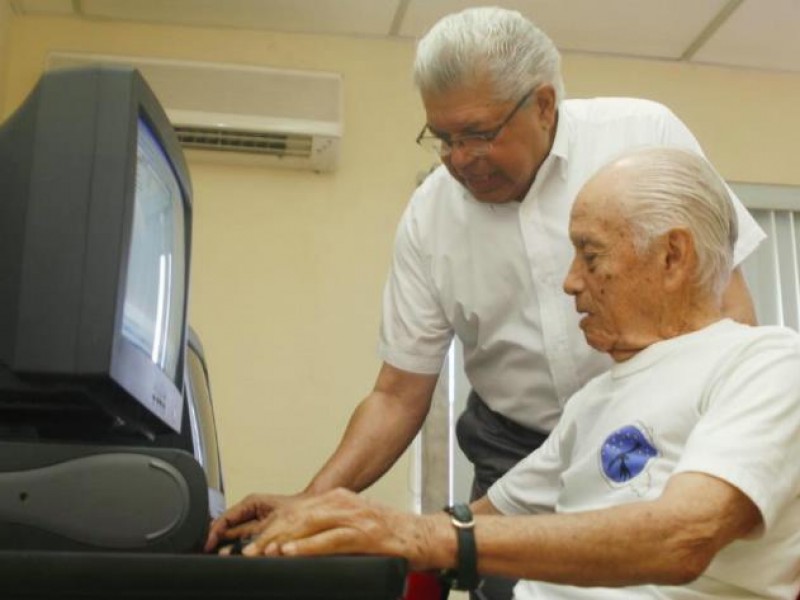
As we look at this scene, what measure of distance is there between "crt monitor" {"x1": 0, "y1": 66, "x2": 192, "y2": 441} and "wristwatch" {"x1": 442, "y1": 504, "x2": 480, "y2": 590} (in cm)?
32

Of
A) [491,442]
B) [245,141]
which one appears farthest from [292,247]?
[491,442]

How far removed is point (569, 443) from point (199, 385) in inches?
28.6

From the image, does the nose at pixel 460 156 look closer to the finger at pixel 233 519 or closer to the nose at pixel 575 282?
the nose at pixel 575 282

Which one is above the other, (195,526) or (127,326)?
(127,326)

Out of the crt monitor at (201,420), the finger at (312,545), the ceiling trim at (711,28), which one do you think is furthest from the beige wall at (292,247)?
the finger at (312,545)

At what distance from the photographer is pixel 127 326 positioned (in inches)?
39.6

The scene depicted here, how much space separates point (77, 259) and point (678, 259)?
68 centimetres

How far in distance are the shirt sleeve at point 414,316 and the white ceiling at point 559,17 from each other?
4.56 ft

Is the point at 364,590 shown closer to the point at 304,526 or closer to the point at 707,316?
the point at 304,526

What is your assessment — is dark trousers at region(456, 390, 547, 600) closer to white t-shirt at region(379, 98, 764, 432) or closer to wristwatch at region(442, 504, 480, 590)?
white t-shirt at region(379, 98, 764, 432)

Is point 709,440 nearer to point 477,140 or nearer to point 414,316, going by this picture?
point 477,140

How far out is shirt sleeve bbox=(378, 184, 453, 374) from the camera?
1896mm

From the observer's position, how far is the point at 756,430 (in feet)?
3.53

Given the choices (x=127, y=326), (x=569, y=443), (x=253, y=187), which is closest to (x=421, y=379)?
(x=569, y=443)
